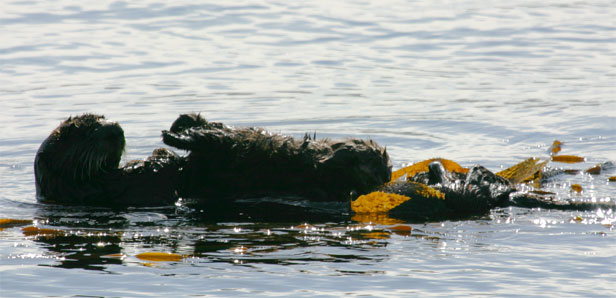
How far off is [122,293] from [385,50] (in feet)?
27.3

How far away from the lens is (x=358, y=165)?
5.20 metres

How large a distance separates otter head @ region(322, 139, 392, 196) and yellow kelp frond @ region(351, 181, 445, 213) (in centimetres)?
5

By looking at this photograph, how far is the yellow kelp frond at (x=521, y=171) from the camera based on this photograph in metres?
5.93

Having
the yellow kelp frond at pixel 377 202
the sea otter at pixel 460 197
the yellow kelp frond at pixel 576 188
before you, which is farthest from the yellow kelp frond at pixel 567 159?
the yellow kelp frond at pixel 377 202

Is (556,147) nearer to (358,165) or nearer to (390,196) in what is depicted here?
(390,196)

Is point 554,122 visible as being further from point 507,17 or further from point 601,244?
point 507,17

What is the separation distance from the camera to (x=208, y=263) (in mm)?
4340

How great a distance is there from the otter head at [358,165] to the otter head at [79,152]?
1233 mm

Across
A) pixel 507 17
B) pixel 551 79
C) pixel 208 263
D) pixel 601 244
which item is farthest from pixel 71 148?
pixel 507 17

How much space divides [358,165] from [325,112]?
3702mm

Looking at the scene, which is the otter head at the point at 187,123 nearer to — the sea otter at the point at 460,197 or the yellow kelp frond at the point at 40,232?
the yellow kelp frond at the point at 40,232

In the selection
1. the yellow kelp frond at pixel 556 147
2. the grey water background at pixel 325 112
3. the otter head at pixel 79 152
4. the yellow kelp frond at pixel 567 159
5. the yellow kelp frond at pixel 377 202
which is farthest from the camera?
the yellow kelp frond at pixel 556 147

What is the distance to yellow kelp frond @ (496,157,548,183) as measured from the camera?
233 inches

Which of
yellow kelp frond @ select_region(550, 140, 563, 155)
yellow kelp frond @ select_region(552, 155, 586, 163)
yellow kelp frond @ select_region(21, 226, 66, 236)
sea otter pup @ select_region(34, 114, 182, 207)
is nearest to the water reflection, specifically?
yellow kelp frond @ select_region(21, 226, 66, 236)
